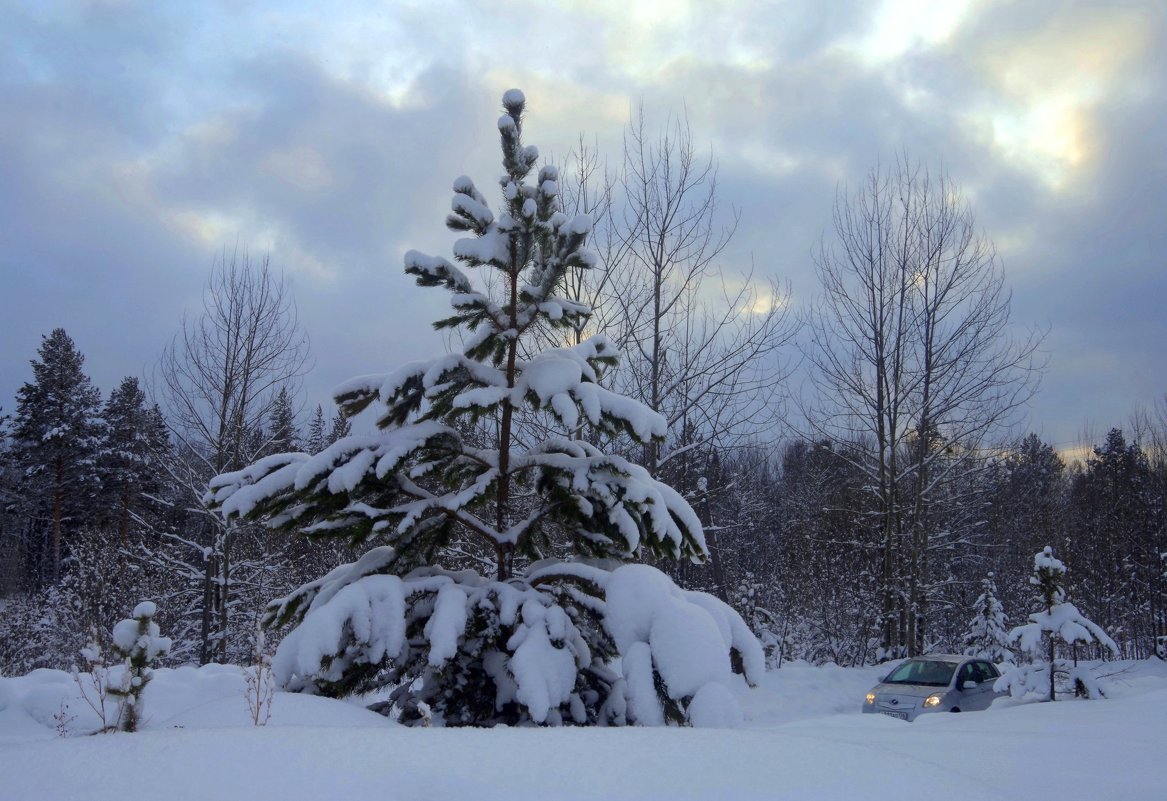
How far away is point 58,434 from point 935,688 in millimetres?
31870

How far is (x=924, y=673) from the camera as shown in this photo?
1198 centimetres

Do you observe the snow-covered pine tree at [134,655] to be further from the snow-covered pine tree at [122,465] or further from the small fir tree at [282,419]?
the snow-covered pine tree at [122,465]

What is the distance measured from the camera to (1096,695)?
34.1 feet

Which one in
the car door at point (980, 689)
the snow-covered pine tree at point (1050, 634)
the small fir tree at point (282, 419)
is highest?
the small fir tree at point (282, 419)

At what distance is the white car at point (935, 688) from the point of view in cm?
1112

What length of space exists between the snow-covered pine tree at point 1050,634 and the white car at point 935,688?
810mm

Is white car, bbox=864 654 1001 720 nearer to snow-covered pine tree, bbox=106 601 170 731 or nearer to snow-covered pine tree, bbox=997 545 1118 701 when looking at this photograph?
snow-covered pine tree, bbox=997 545 1118 701

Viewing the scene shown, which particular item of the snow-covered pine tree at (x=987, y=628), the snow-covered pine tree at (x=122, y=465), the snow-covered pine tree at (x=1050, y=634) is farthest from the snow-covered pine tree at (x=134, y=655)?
the snow-covered pine tree at (x=122, y=465)

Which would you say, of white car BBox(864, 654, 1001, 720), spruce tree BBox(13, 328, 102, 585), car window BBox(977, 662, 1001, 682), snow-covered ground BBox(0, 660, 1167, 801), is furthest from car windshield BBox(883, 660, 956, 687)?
spruce tree BBox(13, 328, 102, 585)

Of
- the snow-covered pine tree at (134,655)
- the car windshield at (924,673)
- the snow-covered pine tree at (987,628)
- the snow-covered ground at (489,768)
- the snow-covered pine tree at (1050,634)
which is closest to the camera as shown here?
the snow-covered ground at (489,768)

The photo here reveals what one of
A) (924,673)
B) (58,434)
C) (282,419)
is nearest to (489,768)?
(924,673)

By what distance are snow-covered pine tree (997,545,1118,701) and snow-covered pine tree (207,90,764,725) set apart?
7841 mm

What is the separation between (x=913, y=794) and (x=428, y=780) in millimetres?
1386

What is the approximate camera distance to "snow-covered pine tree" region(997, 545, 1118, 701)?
33.3ft
